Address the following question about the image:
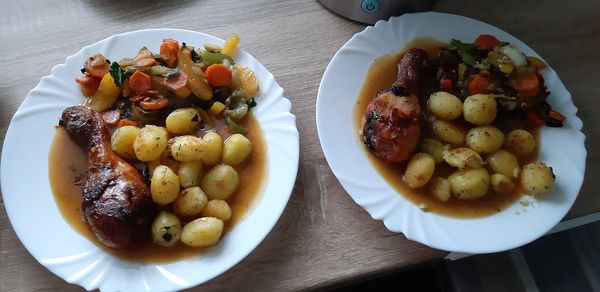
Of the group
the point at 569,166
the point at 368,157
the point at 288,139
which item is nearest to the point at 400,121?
the point at 368,157

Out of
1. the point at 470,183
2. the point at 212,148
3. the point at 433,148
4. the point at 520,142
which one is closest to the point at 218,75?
the point at 212,148

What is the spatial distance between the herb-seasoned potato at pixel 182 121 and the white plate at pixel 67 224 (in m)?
0.17

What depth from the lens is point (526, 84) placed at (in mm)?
1358

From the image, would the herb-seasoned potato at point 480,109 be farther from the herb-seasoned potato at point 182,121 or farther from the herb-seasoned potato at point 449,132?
the herb-seasoned potato at point 182,121

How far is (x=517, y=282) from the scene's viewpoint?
4.95 feet

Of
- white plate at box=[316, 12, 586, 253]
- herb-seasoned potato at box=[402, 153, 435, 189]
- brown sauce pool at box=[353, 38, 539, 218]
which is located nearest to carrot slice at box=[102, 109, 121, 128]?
white plate at box=[316, 12, 586, 253]

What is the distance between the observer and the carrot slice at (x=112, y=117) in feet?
4.23

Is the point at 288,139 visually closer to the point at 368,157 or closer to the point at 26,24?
the point at 368,157

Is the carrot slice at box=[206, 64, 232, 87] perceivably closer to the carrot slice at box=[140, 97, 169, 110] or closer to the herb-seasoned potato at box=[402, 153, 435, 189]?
the carrot slice at box=[140, 97, 169, 110]

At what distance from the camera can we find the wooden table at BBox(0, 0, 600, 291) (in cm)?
122

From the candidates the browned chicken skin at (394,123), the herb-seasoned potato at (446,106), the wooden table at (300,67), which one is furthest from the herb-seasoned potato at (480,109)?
the wooden table at (300,67)

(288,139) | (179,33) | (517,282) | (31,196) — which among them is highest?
(179,33)

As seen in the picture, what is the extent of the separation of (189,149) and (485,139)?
2.38 feet

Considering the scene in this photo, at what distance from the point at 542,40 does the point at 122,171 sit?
4.46 feet
